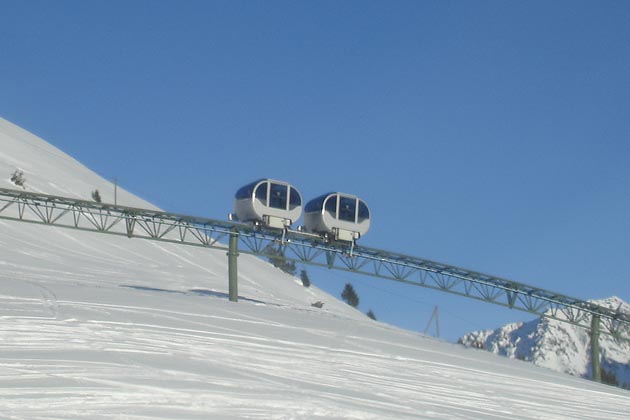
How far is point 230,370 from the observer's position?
16047 mm

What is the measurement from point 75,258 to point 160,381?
43.8 m

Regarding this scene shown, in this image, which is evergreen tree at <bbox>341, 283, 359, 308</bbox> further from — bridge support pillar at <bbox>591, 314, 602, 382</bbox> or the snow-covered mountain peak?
bridge support pillar at <bbox>591, 314, 602, 382</bbox>

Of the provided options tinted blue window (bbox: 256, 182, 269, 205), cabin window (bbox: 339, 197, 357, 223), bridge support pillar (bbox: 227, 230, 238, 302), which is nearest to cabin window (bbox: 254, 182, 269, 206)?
tinted blue window (bbox: 256, 182, 269, 205)

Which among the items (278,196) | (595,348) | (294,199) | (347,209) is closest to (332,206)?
(347,209)

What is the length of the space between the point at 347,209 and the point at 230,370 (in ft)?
59.8

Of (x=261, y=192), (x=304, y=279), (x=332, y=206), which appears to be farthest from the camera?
(x=304, y=279)

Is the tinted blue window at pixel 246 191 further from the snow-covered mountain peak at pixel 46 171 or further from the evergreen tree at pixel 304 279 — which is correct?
the evergreen tree at pixel 304 279

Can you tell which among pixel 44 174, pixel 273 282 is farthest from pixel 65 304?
pixel 44 174

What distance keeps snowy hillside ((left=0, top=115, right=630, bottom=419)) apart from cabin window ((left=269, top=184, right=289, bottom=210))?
548 centimetres

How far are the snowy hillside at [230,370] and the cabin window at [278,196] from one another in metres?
5.48

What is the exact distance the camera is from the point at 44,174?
288ft

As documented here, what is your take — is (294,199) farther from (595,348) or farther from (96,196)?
(96,196)

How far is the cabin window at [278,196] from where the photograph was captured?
105ft

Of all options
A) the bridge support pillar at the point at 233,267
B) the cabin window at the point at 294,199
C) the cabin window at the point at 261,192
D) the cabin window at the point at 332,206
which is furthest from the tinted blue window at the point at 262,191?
the cabin window at the point at 332,206
